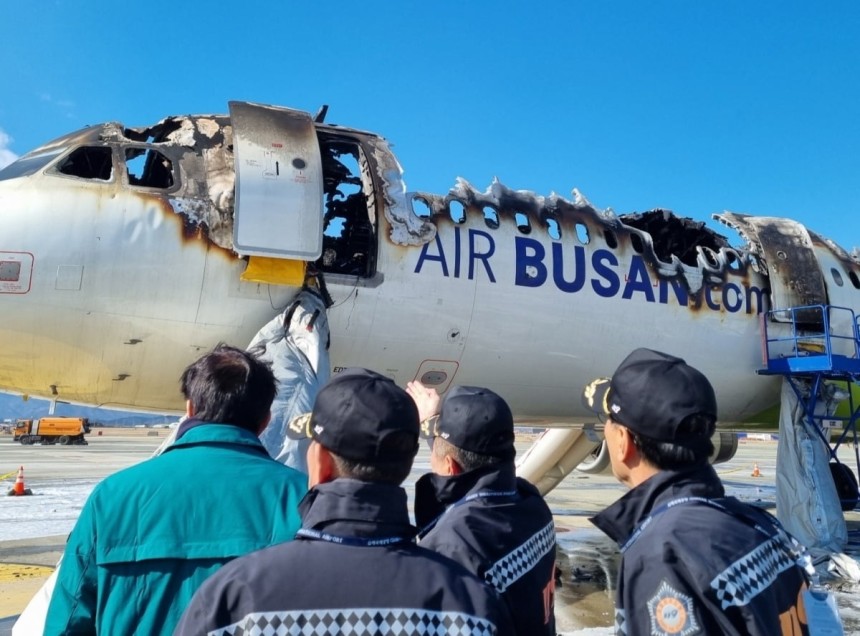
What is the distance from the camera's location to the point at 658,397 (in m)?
2.23

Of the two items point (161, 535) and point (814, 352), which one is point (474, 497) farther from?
point (814, 352)

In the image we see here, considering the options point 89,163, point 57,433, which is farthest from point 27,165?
point 57,433

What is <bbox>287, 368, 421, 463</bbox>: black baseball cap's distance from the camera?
179 cm

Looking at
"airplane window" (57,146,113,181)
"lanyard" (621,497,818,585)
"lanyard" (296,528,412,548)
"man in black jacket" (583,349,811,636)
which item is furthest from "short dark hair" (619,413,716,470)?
"airplane window" (57,146,113,181)

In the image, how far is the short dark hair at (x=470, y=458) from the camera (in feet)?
9.53

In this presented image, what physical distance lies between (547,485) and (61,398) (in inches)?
328

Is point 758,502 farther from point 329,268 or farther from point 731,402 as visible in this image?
point 329,268

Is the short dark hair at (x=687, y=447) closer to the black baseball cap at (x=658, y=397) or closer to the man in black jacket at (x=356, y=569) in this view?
the black baseball cap at (x=658, y=397)

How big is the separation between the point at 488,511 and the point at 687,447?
81 centimetres

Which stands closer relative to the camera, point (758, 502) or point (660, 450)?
point (660, 450)

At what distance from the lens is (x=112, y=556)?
6.46 ft

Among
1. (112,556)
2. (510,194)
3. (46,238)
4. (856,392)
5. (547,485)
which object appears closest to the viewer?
(112,556)

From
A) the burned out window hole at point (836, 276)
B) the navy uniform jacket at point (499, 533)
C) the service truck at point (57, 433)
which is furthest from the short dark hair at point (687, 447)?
the service truck at point (57, 433)

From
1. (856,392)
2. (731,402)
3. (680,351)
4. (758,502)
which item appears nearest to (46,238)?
(680,351)
